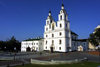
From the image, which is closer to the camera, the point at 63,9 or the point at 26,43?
the point at 63,9

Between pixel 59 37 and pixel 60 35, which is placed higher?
pixel 60 35

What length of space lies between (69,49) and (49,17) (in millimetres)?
20424

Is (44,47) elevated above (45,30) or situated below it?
below

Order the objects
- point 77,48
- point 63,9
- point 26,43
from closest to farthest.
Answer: point 63,9, point 77,48, point 26,43

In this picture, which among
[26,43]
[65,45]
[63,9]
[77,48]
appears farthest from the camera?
[26,43]

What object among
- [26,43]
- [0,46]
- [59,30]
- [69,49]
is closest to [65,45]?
[69,49]

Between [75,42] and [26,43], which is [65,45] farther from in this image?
[26,43]

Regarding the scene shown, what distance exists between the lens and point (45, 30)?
59.4 metres

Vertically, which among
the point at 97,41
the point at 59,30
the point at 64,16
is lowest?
the point at 97,41

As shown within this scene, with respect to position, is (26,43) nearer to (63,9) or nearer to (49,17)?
(49,17)

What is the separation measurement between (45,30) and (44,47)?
902 centimetres

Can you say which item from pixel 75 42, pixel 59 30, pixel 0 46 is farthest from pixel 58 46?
pixel 0 46

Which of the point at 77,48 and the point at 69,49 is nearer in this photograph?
the point at 69,49

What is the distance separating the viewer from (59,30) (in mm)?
50719
